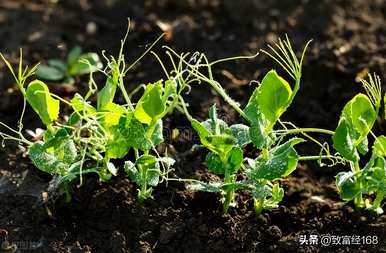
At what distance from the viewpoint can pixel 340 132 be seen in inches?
68.4

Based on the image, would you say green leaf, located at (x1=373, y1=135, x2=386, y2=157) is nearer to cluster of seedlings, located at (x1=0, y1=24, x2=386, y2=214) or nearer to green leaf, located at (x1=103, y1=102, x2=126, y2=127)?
cluster of seedlings, located at (x1=0, y1=24, x2=386, y2=214)

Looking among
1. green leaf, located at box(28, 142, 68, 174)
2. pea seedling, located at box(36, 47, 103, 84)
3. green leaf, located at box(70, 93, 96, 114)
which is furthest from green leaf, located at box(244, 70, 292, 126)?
pea seedling, located at box(36, 47, 103, 84)

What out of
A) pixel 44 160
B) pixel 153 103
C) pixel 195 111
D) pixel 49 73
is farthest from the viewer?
pixel 49 73

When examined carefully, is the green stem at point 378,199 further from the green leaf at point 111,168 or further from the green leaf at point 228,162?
the green leaf at point 111,168

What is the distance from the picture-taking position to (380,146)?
1.75m

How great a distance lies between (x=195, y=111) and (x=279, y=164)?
608mm

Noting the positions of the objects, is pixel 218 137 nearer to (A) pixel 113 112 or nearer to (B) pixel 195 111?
(A) pixel 113 112

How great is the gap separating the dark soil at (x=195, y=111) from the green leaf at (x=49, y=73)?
0.06 meters

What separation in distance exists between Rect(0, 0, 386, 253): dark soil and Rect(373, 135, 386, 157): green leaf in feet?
0.74

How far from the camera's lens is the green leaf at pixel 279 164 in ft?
5.68

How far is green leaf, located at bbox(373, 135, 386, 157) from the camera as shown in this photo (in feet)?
5.73

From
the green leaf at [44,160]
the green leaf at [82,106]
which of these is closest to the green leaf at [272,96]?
the green leaf at [82,106]

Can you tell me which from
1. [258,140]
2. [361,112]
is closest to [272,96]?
[258,140]

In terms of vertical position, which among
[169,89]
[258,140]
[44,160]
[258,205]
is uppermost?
[169,89]
